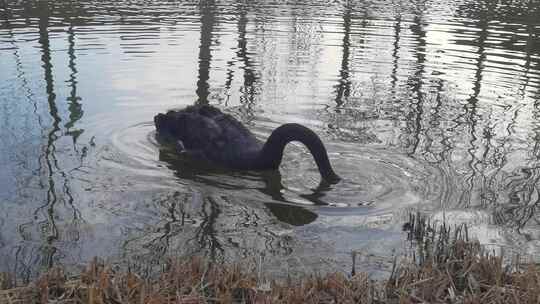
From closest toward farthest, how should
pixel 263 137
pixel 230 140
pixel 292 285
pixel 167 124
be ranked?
pixel 292 285
pixel 230 140
pixel 167 124
pixel 263 137

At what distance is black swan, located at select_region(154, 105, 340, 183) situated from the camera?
6148mm

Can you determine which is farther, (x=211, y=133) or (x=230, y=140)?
(x=211, y=133)

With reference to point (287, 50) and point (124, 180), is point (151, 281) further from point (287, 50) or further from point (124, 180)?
point (287, 50)

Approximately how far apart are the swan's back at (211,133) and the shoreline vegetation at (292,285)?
2426mm

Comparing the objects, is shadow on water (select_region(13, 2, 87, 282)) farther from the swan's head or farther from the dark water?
the swan's head

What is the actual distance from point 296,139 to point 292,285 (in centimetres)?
238

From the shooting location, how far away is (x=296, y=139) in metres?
6.21

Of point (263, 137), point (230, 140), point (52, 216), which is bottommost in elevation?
point (52, 216)

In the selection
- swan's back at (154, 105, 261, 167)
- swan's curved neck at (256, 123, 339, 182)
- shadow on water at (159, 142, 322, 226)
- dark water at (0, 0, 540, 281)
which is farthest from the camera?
swan's back at (154, 105, 261, 167)

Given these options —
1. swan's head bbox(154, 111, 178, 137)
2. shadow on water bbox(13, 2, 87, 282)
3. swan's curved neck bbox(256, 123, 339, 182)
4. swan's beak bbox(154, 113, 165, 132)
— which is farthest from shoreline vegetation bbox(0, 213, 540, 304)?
swan's beak bbox(154, 113, 165, 132)

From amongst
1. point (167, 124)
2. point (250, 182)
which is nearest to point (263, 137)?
point (167, 124)

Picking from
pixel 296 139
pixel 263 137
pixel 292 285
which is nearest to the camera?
pixel 292 285

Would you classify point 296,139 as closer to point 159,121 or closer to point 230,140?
point 230,140

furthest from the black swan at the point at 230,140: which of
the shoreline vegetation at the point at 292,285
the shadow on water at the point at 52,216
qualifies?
the shoreline vegetation at the point at 292,285
